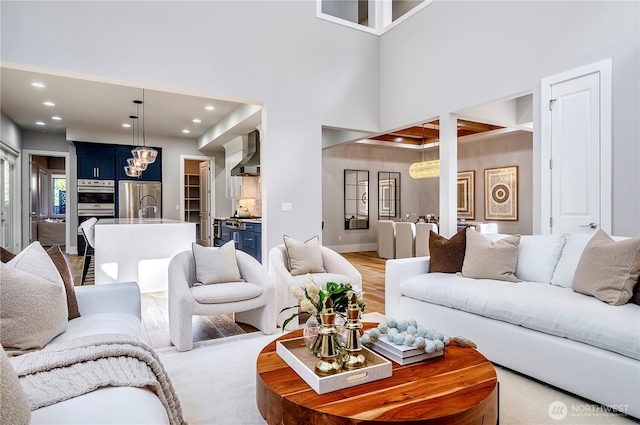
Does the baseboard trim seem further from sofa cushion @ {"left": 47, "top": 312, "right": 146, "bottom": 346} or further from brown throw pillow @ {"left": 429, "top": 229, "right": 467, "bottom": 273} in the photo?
sofa cushion @ {"left": 47, "top": 312, "right": 146, "bottom": 346}

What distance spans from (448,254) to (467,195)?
241 inches

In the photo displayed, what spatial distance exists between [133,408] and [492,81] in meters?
4.66

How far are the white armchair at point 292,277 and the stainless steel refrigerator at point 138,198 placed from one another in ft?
20.3

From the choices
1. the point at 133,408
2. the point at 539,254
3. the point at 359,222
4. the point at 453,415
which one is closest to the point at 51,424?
the point at 133,408

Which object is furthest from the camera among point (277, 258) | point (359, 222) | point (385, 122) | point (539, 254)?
point (359, 222)

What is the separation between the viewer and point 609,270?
2.32 metres

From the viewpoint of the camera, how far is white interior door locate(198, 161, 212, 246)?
962cm

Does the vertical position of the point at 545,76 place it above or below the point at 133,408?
above

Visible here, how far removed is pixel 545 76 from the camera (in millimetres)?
3900

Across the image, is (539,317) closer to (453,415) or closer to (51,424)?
(453,415)

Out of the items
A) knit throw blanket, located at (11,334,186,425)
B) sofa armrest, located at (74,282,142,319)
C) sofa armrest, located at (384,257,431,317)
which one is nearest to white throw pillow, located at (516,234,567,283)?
sofa armrest, located at (384,257,431,317)

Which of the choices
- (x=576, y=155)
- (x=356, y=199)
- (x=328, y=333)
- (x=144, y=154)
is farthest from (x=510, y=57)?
(x=356, y=199)

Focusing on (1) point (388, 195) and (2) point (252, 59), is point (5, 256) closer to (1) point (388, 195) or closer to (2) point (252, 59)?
(2) point (252, 59)

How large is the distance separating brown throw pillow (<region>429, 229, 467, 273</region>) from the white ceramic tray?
1819mm
